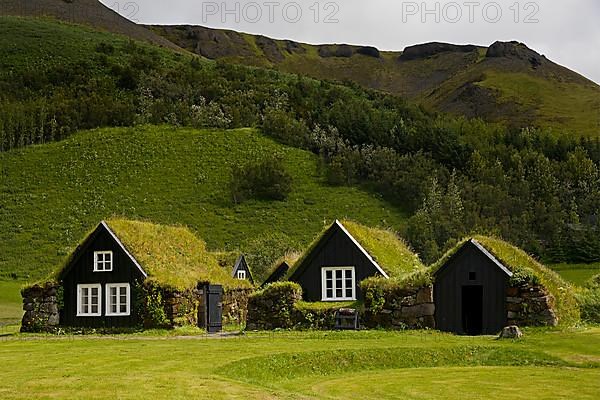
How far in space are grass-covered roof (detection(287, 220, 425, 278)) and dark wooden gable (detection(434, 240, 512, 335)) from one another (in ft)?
9.81

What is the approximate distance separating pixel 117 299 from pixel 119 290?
1.45 ft

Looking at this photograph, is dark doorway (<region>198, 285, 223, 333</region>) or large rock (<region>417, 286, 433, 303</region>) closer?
large rock (<region>417, 286, 433, 303</region>)

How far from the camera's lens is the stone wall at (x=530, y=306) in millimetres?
33562

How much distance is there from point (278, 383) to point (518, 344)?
9.69 metres

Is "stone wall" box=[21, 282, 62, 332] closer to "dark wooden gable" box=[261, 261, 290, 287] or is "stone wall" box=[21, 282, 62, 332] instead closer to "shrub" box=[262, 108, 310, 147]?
"dark wooden gable" box=[261, 261, 290, 287]

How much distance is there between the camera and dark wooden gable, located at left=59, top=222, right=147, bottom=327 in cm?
4219

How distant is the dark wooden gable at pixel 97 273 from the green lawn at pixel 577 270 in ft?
124

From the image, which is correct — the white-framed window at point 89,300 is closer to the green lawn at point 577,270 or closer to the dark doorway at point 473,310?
the dark doorway at point 473,310

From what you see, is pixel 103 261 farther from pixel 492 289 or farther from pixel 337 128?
pixel 337 128

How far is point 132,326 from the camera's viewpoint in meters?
41.7

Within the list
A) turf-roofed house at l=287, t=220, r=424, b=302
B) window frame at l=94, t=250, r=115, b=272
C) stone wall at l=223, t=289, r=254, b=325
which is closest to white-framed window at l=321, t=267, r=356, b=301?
turf-roofed house at l=287, t=220, r=424, b=302

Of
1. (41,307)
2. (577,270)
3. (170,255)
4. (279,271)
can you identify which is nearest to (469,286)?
(279,271)

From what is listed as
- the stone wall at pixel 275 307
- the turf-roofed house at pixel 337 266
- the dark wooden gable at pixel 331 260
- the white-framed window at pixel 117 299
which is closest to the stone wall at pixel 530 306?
the turf-roofed house at pixel 337 266

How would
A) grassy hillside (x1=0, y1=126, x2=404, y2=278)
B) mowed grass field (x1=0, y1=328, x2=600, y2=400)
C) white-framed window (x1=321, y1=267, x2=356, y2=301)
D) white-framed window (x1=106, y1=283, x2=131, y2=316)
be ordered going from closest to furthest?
mowed grass field (x1=0, y1=328, x2=600, y2=400)
white-framed window (x1=321, y1=267, x2=356, y2=301)
white-framed window (x1=106, y1=283, x2=131, y2=316)
grassy hillside (x1=0, y1=126, x2=404, y2=278)
